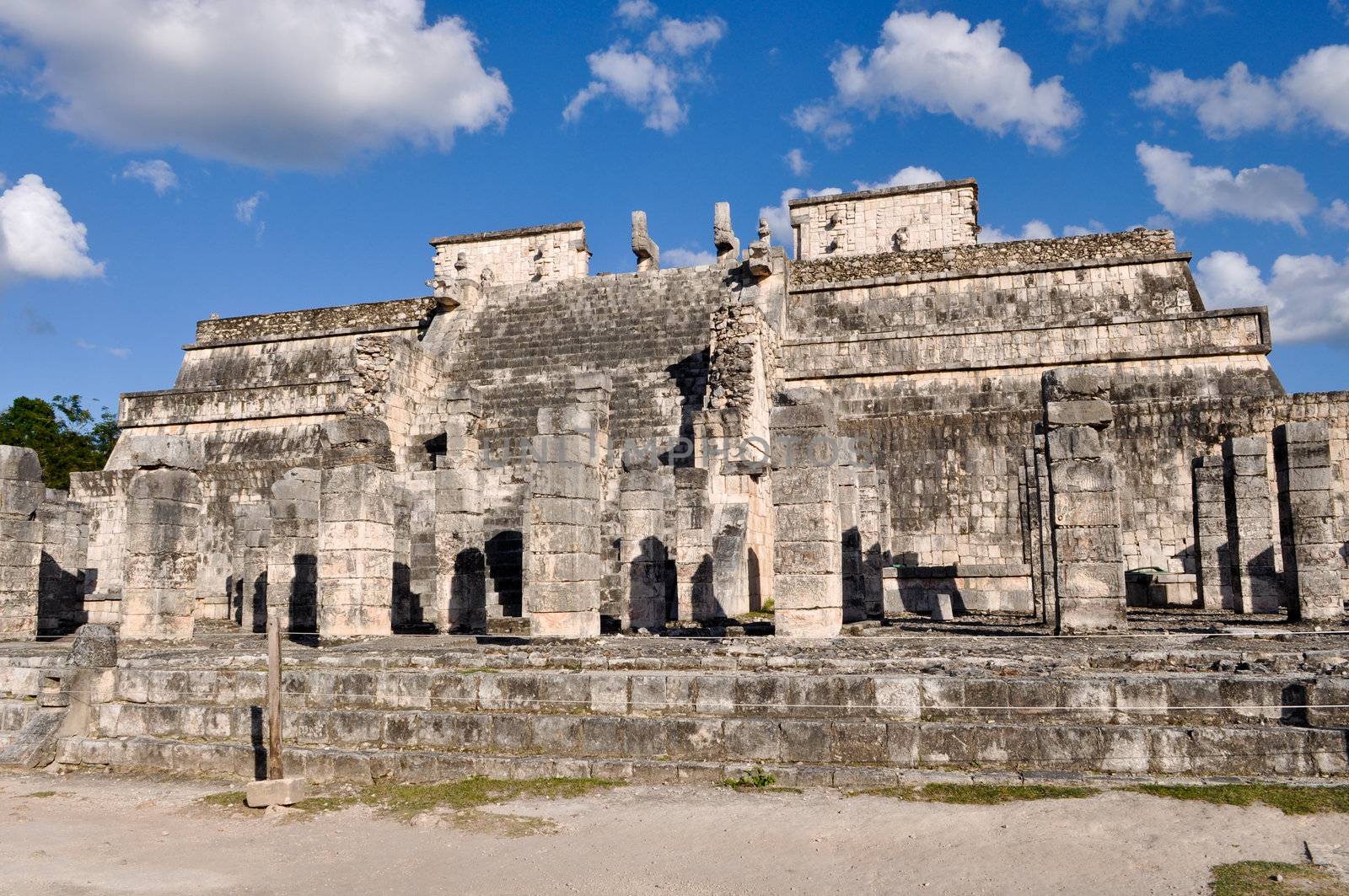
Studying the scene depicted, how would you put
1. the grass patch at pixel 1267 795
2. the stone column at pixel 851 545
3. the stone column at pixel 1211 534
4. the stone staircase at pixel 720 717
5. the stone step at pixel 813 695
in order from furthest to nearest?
the stone column at pixel 1211 534 → the stone column at pixel 851 545 → the stone step at pixel 813 695 → the stone staircase at pixel 720 717 → the grass patch at pixel 1267 795

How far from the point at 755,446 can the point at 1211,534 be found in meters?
8.22

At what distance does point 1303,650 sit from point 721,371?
1241 centimetres

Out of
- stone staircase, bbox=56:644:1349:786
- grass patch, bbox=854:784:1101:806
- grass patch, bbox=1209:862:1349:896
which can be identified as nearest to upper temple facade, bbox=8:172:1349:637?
stone staircase, bbox=56:644:1349:786

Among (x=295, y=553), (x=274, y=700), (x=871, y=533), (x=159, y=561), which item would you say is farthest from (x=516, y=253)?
(x=274, y=700)

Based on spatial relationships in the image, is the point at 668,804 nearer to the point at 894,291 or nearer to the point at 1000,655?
the point at 1000,655

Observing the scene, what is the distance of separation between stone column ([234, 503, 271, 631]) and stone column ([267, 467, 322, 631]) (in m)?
1.42

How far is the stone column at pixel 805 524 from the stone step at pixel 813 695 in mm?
2113

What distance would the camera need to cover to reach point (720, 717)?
8.47 meters

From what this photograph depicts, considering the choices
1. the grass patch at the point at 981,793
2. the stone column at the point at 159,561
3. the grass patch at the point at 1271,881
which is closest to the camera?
the grass patch at the point at 1271,881

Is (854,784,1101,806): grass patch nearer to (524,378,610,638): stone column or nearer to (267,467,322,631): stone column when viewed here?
(524,378,610,638): stone column

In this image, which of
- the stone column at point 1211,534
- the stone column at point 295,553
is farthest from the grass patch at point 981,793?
the stone column at point 1211,534

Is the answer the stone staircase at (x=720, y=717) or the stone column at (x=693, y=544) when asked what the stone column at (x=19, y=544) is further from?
the stone column at (x=693, y=544)

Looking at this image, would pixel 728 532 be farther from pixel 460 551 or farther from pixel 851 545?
pixel 460 551

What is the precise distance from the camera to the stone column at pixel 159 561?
572 inches
